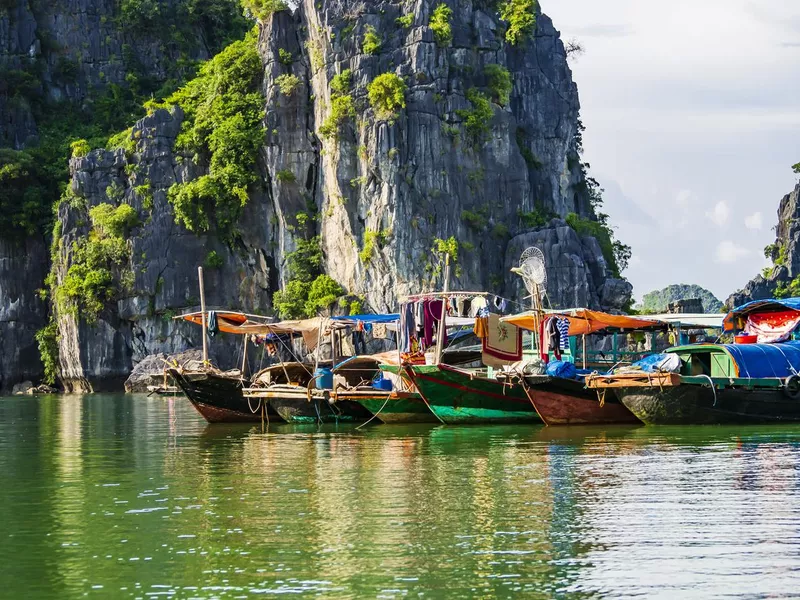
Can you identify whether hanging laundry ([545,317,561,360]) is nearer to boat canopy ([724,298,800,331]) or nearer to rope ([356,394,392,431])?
rope ([356,394,392,431])

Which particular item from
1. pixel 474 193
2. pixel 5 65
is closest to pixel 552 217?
pixel 474 193

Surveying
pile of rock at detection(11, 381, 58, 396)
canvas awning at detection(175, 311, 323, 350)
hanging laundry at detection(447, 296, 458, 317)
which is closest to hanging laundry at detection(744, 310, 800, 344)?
hanging laundry at detection(447, 296, 458, 317)

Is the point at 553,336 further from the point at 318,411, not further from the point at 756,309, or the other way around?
the point at 318,411

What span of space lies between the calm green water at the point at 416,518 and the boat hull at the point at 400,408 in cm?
391

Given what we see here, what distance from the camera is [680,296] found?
133625mm

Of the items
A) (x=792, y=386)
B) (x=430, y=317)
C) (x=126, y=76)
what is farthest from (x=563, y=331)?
(x=126, y=76)

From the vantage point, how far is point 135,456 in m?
21.5

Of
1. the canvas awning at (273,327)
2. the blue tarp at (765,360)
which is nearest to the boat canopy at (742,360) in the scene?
the blue tarp at (765,360)

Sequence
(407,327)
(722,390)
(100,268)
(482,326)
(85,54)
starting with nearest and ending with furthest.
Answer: (722,390) < (482,326) < (407,327) < (100,268) < (85,54)

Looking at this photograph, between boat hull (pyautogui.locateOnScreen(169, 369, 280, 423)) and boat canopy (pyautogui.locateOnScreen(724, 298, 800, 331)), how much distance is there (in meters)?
11.1

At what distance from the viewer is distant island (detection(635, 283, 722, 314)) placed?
125863mm

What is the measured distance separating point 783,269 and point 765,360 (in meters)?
55.4

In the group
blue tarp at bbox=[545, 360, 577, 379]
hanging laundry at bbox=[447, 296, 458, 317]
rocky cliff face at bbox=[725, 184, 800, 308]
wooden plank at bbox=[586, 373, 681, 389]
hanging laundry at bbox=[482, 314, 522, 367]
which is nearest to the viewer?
wooden plank at bbox=[586, 373, 681, 389]

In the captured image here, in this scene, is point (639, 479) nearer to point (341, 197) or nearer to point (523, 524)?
point (523, 524)
